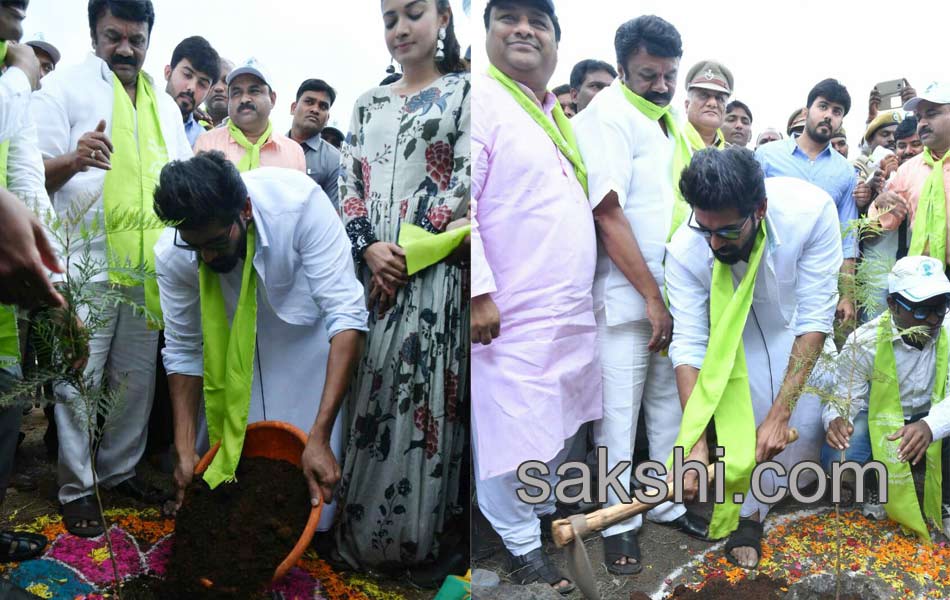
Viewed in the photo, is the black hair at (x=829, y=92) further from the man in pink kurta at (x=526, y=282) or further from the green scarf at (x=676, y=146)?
the man in pink kurta at (x=526, y=282)

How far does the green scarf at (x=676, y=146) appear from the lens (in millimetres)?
2070

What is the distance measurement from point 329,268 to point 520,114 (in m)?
0.72

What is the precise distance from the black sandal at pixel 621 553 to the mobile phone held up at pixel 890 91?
52.4 inches

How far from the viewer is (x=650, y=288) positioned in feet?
6.92

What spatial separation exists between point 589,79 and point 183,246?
1.20 meters

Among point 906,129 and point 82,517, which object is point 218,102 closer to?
point 82,517

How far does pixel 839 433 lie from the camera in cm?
214

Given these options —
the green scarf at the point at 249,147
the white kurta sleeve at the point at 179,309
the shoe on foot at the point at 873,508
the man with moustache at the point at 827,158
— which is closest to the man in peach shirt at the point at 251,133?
the green scarf at the point at 249,147

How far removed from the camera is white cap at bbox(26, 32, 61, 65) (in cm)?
221

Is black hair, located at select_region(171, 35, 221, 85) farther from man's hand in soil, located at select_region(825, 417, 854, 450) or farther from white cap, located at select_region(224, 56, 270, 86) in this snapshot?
man's hand in soil, located at select_region(825, 417, 854, 450)

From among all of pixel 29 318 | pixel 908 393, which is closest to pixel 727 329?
pixel 908 393

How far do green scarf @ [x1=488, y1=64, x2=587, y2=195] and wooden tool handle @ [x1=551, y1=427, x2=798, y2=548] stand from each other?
32.7 inches

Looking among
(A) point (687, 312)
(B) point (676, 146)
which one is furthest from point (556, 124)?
(A) point (687, 312)

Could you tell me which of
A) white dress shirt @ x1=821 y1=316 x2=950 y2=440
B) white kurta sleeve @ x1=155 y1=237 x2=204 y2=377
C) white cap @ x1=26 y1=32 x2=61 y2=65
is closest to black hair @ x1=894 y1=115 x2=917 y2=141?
white dress shirt @ x1=821 y1=316 x2=950 y2=440
